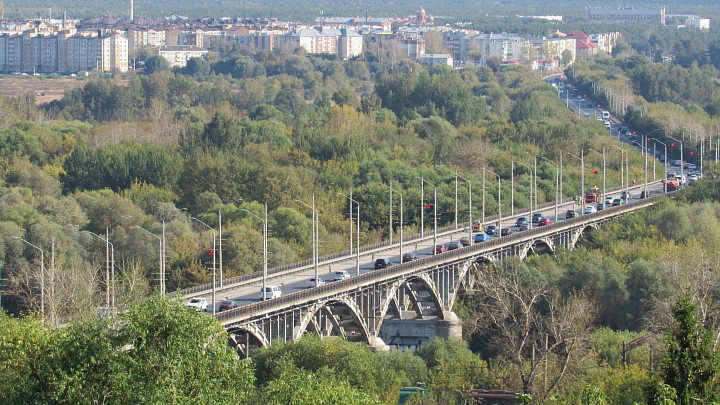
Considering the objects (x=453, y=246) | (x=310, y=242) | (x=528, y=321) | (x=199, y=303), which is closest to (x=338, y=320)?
(x=199, y=303)

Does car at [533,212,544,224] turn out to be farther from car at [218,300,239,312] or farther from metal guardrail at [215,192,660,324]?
car at [218,300,239,312]

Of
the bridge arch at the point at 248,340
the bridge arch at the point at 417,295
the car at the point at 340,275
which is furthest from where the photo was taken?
the bridge arch at the point at 417,295

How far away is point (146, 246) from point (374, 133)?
58252mm

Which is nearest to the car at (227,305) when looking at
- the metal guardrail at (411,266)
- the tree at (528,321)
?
the metal guardrail at (411,266)

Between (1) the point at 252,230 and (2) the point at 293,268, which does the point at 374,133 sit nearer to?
(1) the point at 252,230

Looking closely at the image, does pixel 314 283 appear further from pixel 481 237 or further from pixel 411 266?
pixel 481 237

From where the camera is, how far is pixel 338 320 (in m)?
Result: 71.6

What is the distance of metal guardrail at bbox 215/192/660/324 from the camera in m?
59.9

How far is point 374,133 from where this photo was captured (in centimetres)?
13900

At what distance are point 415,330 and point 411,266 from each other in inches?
205

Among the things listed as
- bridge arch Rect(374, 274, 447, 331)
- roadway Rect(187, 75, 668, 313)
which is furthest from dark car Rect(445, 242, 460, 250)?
bridge arch Rect(374, 274, 447, 331)

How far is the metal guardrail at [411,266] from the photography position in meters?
59.9

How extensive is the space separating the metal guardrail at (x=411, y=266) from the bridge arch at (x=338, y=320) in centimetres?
89

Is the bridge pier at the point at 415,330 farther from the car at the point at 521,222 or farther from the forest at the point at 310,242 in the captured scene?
the car at the point at 521,222
